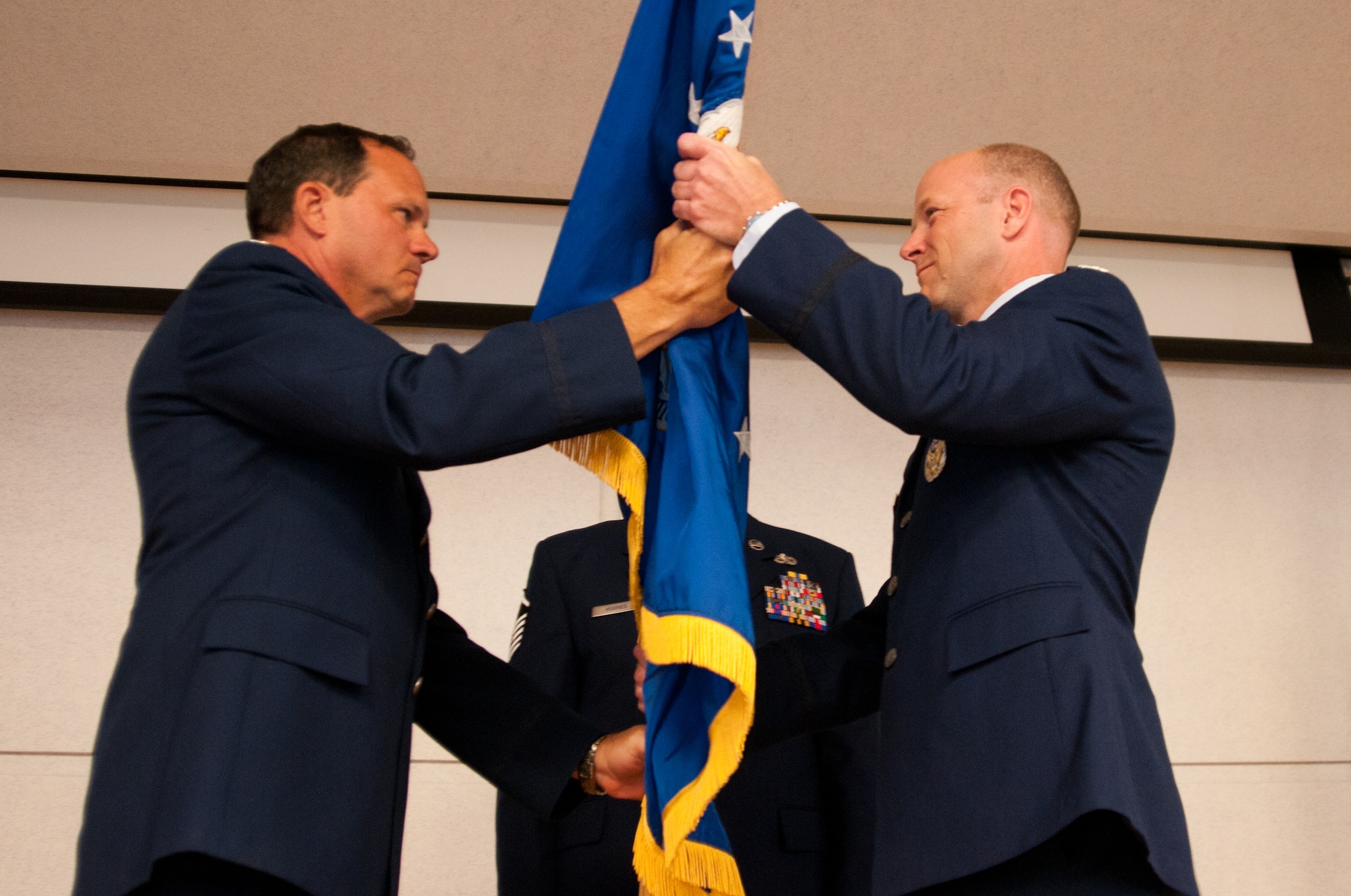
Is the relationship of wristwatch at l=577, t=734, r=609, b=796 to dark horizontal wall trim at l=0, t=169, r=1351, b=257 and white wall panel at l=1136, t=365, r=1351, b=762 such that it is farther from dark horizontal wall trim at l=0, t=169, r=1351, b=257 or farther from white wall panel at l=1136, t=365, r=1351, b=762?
white wall panel at l=1136, t=365, r=1351, b=762

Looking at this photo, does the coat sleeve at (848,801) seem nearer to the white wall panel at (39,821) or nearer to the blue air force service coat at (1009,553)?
the blue air force service coat at (1009,553)

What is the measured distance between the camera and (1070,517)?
153 centimetres

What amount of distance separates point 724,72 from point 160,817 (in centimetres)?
117

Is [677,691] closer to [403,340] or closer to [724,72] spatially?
[724,72]

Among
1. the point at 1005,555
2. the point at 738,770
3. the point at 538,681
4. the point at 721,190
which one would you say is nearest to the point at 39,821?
the point at 538,681

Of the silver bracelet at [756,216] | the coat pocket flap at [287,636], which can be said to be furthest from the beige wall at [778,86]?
the coat pocket flap at [287,636]

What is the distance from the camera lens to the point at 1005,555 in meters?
1.51

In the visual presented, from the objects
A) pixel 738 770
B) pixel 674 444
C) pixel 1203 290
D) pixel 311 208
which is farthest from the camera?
pixel 1203 290

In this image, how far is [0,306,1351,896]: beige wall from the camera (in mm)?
3145

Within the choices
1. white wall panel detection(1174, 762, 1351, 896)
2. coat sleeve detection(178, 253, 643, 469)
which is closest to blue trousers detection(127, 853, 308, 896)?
coat sleeve detection(178, 253, 643, 469)

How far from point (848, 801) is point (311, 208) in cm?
146

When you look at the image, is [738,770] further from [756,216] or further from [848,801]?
[756,216]

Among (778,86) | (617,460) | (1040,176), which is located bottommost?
(617,460)

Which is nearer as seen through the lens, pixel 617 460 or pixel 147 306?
pixel 617 460
